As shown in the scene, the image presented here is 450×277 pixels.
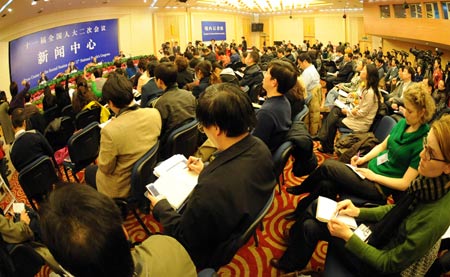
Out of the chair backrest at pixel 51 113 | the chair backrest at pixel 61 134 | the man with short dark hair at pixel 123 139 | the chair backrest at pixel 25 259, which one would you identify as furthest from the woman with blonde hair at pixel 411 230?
the chair backrest at pixel 51 113

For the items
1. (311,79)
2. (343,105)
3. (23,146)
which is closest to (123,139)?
(23,146)

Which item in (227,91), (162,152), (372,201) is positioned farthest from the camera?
(162,152)

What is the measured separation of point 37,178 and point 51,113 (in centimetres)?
301

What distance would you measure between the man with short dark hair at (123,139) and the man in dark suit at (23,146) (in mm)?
1075

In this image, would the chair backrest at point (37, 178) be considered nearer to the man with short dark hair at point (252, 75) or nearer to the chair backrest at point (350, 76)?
the man with short dark hair at point (252, 75)

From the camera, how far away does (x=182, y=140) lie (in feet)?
10.5

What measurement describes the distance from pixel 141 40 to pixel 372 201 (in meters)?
16.9

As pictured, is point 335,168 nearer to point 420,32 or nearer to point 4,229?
point 4,229

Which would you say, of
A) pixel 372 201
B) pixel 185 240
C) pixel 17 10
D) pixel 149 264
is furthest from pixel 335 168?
pixel 17 10

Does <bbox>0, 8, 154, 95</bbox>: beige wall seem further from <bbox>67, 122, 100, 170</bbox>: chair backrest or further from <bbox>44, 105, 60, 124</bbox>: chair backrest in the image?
<bbox>67, 122, 100, 170</bbox>: chair backrest

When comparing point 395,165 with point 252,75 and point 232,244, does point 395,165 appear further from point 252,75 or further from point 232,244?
point 252,75

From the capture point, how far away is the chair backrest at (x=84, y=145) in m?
3.56

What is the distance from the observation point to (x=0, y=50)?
993cm

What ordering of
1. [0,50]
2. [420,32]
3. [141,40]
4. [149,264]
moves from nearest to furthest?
[149,264], [0,50], [420,32], [141,40]
